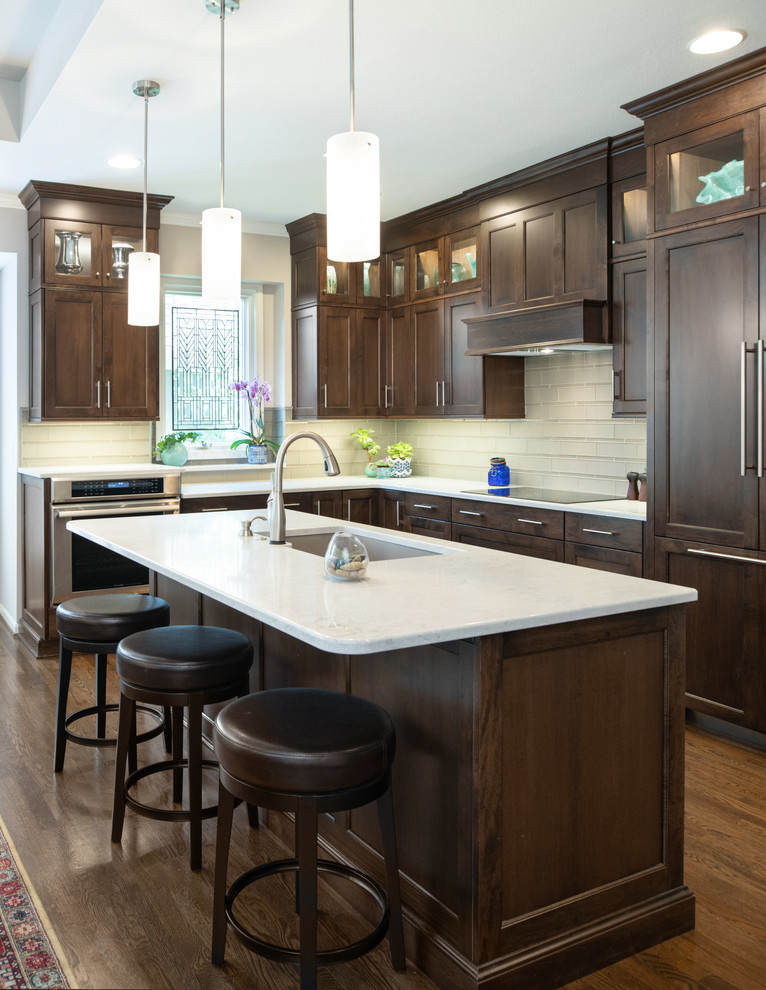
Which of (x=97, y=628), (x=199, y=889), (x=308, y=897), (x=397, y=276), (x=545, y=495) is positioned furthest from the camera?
(x=397, y=276)

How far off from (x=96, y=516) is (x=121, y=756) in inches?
98.1

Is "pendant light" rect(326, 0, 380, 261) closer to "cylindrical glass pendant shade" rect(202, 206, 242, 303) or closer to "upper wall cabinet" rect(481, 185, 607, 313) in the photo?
"cylindrical glass pendant shade" rect(202, 206, 242, 303)

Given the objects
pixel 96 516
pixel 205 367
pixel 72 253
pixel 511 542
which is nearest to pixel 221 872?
pixel 511 542

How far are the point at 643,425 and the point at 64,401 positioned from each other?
10.9ft

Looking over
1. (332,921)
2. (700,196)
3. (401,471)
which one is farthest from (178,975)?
(401,471)

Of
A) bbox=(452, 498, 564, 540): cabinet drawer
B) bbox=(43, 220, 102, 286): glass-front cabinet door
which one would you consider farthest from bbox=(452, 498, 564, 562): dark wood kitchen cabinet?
bbox=(43, 220, 102, 286): glass-front cabinet door

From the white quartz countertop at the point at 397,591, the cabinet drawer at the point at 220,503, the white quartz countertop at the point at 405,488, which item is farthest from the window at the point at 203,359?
the white quartz countertop at the point at 397,591

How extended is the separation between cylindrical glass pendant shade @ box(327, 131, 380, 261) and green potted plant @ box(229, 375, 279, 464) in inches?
150

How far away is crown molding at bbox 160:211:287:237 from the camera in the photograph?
5613 millimetres

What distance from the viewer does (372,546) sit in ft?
10.4

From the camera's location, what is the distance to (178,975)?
1.96 metres

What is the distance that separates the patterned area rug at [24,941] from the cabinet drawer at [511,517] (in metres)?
2.78

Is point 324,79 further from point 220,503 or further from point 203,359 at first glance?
point 203,359

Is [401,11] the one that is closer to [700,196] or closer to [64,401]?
[700,196]
